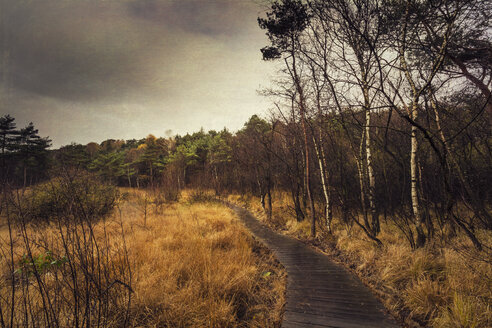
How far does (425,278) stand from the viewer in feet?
11.1

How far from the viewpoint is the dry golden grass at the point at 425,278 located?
2.53m

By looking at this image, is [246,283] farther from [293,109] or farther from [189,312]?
[293,109]

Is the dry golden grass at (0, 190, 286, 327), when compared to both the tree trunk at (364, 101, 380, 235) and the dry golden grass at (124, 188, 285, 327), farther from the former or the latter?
the tree trunk at (364, 101, 380, 235)

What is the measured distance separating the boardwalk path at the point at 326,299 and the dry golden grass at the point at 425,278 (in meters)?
0.30

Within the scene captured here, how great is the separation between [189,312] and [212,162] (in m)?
21.1

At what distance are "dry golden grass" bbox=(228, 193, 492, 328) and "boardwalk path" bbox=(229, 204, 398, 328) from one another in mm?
304

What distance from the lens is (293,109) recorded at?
337 inches

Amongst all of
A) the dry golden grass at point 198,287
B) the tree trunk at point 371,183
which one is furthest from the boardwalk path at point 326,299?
the tree trunk at point 371,183

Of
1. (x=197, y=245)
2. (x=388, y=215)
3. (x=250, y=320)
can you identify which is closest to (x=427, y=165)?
(x=388, y=215)

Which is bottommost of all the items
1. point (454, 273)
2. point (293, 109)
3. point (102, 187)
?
point (454, 273)

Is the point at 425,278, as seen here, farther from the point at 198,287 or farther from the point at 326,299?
the point at 198,287

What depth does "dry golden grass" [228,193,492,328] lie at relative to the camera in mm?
2529

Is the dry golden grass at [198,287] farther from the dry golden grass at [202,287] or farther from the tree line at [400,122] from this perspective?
the tree line at [400,122]

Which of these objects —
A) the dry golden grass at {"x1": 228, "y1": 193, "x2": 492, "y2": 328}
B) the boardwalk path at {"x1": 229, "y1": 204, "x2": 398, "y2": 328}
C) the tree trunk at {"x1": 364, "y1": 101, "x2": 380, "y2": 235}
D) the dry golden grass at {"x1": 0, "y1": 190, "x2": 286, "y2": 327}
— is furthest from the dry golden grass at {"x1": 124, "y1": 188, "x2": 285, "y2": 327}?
the tree trunk at {"x1": 364, "y1": 101, "x2": 380, "y2": 235}
